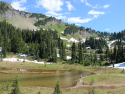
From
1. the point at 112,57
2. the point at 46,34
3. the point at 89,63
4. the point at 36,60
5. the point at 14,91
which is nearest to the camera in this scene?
the point at 14,91

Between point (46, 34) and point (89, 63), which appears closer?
point (89, 63)

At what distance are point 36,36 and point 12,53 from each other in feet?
133

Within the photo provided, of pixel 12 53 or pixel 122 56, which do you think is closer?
pixel 12 53

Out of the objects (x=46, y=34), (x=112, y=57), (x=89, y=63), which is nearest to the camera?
(x=89, y=63)

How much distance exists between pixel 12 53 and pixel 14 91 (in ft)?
245

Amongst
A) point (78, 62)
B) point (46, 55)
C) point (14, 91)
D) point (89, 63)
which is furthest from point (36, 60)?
point (14, 91)

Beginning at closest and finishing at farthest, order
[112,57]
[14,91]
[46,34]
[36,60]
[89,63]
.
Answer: [14,91] < [36,60] < [89,63] < [112,57] < [46,34]

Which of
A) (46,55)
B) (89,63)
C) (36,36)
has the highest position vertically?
(36,36)

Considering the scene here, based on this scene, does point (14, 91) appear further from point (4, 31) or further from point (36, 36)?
point (4, 31)

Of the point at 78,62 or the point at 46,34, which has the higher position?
the point at 46,34

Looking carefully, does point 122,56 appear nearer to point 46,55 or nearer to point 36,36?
point 46,55

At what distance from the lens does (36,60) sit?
8188cm

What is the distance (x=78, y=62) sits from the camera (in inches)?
3578

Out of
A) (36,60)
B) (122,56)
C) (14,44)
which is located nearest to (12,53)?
(14,44)
